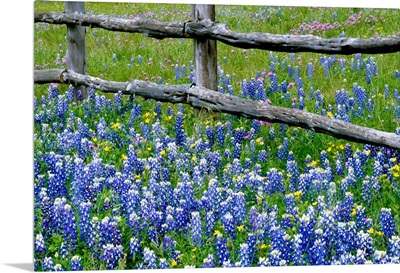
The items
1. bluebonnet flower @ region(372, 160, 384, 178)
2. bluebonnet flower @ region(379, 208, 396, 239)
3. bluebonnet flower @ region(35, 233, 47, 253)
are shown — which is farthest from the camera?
bluebonnet flower @ region(372, 160, 384, 178)

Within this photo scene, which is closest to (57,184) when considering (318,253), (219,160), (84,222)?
(84,222)

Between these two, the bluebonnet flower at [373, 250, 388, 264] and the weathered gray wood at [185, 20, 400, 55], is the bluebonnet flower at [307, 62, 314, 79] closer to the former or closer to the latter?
the weathered gray wood at [185, 20, 400, 55]

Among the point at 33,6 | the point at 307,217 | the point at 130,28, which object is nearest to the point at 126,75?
the point at 130,28

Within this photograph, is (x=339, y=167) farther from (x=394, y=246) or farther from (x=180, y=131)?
(x=180, y=131)

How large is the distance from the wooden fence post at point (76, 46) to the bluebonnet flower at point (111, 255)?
1710 millimetres

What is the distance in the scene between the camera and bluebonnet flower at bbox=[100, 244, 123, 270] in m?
4.48

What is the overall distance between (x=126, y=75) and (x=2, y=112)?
1167mm

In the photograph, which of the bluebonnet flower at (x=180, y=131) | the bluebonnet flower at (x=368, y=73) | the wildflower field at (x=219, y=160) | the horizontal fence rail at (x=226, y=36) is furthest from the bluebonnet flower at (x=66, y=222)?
the bluebonnet flower at (x=368, y=73)

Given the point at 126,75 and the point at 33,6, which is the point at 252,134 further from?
the point at 33,6

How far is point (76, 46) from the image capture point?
584cm

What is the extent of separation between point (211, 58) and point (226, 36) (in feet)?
1.10

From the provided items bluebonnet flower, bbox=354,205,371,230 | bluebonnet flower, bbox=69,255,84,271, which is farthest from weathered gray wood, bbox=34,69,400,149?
bluebonnet flower, bbox=69,255,84,271

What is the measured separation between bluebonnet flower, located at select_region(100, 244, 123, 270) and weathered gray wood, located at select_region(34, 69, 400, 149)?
1.43 m

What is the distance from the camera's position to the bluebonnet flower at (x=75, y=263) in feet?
14.5
